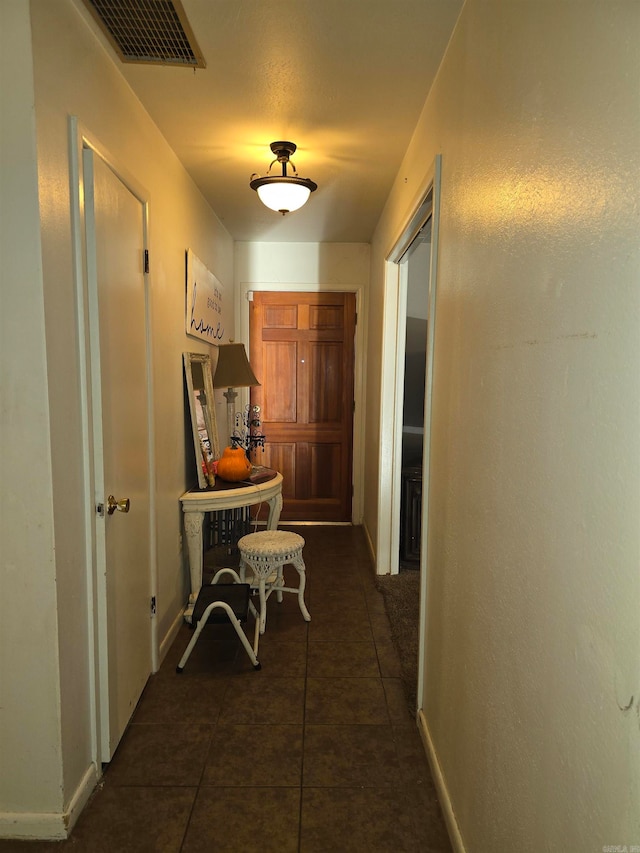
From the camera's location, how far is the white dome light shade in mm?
2752

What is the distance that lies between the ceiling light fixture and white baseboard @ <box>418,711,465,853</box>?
7.86ft

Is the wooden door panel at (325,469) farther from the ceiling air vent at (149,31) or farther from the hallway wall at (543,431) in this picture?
the ceiling air vent at (149,31)

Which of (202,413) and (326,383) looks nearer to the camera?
(202,413)

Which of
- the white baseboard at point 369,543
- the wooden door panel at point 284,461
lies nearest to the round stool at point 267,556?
the white baseboard at point 369,543

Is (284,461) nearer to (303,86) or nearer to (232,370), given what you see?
(232,370)

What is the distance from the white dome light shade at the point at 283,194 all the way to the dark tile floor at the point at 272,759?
7.25 feet

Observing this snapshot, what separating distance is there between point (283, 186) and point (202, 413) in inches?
54.4

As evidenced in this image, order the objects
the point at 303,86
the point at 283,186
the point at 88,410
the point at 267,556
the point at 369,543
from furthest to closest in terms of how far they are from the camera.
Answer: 1. the point at 369,543
2. the point at 267,556
3. the point at 283,186
4. the point at 303,86
5. the point at 88,410

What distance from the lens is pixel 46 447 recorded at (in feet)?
5.00

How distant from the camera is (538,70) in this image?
1.05m

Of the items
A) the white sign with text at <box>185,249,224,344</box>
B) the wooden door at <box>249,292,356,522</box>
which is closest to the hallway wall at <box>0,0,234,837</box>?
the white sign with text at <box>185,249,224,344</box>

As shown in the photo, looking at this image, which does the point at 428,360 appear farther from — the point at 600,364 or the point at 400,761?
the point at 400,761

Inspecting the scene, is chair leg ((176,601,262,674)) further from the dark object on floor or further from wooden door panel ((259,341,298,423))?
wooden door panel ((259,341,298,423))

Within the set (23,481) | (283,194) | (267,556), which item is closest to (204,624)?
(267,556)
